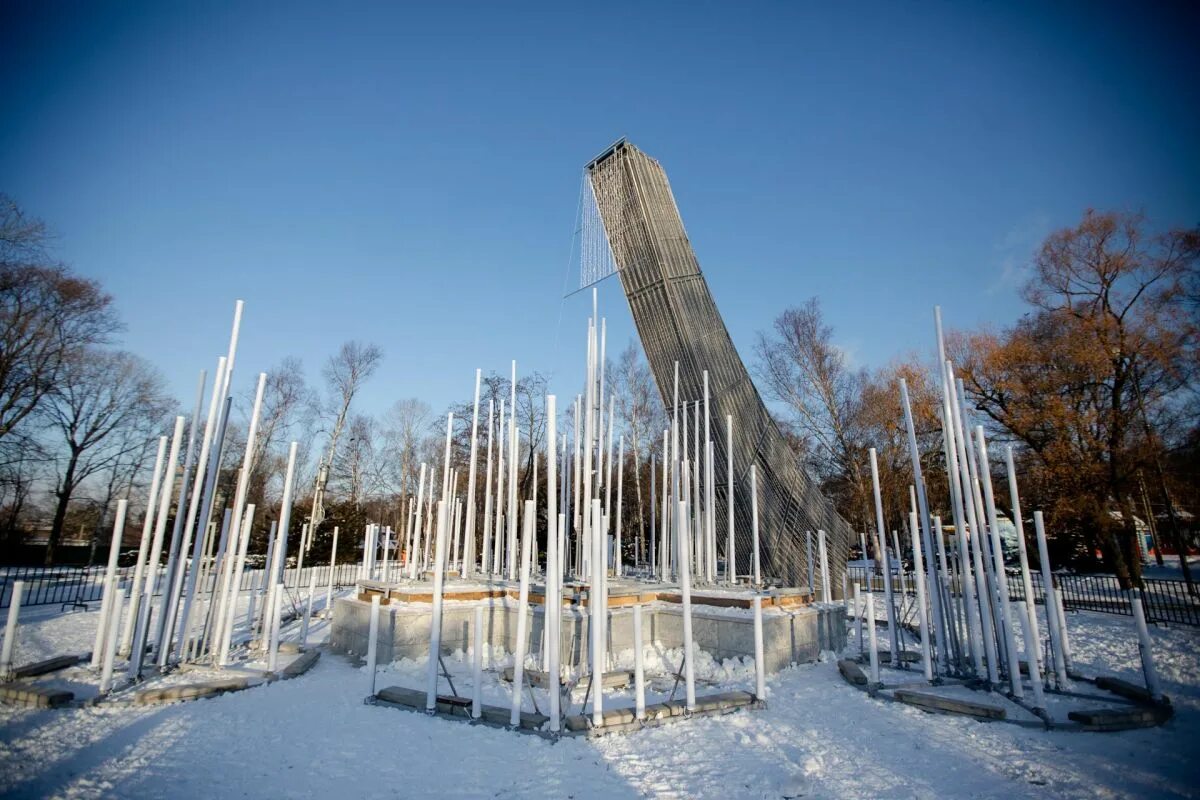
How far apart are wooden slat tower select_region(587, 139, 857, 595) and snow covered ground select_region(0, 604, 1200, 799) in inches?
279

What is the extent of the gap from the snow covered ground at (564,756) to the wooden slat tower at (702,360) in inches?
279

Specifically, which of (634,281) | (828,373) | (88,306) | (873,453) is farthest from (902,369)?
(88,306)

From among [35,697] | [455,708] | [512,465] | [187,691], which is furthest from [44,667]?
[512,465]

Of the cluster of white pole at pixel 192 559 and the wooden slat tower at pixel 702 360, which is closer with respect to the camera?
the cluster of white pole at pixel 192 559

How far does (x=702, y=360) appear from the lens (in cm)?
1274

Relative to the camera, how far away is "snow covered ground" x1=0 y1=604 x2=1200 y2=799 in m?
3.83

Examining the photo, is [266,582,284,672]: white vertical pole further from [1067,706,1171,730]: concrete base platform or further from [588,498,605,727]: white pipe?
[1067,706,1171,730]: concrete base platform

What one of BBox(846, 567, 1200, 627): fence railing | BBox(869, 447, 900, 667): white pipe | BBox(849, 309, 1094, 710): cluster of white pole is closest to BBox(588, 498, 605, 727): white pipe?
BBox(849, 309, 1094, 710): cluster of white pole

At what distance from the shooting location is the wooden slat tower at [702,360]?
42.0 feet

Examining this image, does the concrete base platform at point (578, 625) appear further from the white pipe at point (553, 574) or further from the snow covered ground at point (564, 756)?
the white pipe at point (553, 574)

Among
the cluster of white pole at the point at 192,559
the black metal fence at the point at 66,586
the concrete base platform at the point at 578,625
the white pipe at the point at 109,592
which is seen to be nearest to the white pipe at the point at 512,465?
the concrete base platform at the point at 578,625

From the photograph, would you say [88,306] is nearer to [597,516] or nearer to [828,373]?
[597,516]

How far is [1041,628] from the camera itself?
1080cm

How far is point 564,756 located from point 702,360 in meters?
9.45
